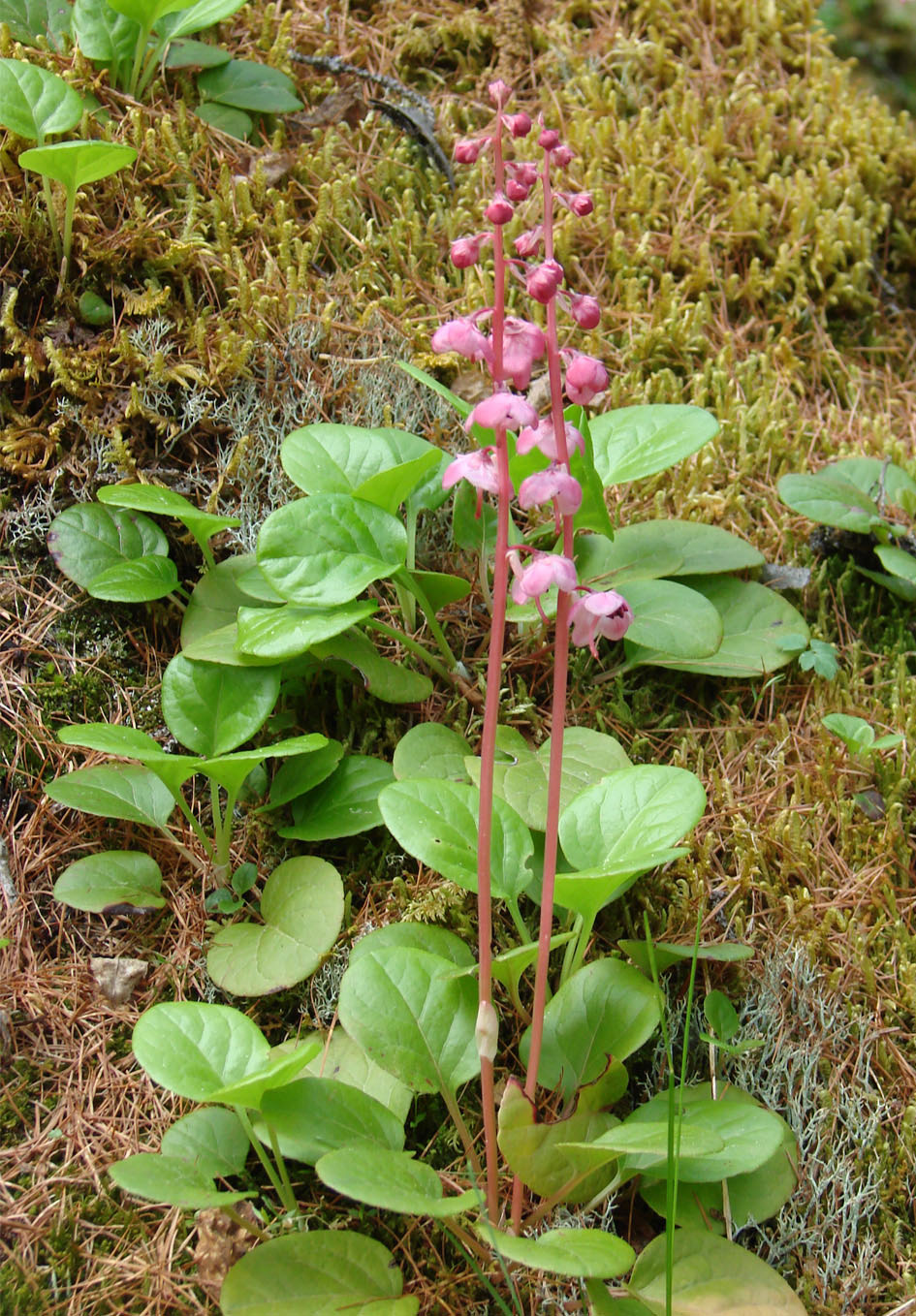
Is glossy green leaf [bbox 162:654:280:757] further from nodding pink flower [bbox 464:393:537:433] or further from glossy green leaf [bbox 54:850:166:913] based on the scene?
nodding pink flower [bbox 464:393:537:433]

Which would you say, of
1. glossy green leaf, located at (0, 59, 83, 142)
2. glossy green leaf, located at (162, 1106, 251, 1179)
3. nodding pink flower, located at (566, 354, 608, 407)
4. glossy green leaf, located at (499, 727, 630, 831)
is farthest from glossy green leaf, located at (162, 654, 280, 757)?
glossy green leaf, located at (0, 59, 83, 142)

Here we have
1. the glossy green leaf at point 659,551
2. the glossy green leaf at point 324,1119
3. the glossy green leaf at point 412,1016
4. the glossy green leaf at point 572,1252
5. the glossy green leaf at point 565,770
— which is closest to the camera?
the glossy green leaf at point 572,1252

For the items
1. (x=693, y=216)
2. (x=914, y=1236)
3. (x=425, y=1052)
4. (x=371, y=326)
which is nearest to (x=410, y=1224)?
(x=425, y=1052)

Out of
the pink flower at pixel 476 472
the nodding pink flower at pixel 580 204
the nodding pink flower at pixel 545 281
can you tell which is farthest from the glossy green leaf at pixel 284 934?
the nodding pink flower at pixel 580 204

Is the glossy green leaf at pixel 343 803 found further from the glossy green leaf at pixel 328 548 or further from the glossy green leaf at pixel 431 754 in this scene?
the glossy green leaf at pixel 328 548

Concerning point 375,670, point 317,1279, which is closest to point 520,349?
point 375,670

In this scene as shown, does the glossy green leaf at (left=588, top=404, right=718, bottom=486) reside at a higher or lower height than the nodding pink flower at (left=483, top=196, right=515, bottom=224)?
lower

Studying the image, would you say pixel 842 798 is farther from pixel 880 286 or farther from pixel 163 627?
pixel 880 286

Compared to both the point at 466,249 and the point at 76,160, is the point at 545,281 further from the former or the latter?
the point at 76,160
